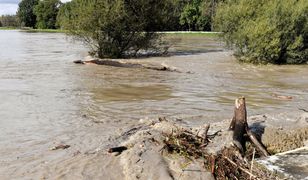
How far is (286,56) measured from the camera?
2328 centimetres

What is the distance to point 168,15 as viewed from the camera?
2739 centimetres

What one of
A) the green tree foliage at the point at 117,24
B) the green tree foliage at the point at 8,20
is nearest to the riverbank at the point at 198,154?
the green tree foliage at the point at 117,24

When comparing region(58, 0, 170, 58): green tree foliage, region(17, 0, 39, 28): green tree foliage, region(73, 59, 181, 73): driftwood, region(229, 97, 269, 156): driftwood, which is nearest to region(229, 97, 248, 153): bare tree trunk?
region(229, 97, 269, 156): driftwood

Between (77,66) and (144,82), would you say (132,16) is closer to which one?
(77,66)

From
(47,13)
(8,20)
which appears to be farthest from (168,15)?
(8,20)

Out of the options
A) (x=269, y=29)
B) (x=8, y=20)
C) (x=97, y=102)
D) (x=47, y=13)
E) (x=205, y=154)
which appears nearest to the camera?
(x=205, y=154)

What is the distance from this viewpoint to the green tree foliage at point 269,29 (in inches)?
874

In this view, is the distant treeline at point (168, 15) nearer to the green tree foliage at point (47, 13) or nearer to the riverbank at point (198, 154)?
the green tree foliage at point (47, 13)

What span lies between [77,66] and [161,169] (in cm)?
1688

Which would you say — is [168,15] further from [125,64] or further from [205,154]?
[205,154]

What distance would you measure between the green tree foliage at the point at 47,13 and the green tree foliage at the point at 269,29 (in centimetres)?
8398

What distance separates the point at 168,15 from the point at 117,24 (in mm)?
4155

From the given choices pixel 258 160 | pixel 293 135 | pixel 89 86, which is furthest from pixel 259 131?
pixel 89 86

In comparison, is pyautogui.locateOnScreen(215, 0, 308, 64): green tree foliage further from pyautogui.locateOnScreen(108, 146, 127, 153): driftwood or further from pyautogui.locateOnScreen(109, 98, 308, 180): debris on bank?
pyautogui.locateOnScreen(108, 146, 127, 153): driftwood
